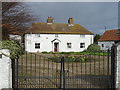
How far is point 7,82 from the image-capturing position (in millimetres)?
4301

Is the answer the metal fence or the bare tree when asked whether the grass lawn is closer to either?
the metal fence

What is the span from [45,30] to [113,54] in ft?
63.5

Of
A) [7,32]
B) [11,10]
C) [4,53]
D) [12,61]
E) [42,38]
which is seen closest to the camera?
[4,53]

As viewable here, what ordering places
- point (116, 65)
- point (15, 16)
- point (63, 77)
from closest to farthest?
point (116, 65)
point (63, 77)
point (15, 16)

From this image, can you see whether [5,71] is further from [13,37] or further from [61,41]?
[61,41]

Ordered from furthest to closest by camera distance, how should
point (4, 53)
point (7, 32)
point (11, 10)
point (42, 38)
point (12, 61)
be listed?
1. point (42, 38)
2. point (11, 10)
3. point (7, 32)
4. point (12, 61)
5. point (4, 53)

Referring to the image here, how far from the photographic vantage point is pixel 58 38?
76.8 ft

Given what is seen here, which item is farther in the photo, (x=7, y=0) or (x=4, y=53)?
(x=7, y=0)

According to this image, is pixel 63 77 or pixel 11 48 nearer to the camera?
pixel 11 48

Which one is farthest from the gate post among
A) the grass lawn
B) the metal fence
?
the grass lawn

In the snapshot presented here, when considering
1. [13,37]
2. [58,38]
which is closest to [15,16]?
[13,37]

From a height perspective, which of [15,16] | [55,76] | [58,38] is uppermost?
[15,16]

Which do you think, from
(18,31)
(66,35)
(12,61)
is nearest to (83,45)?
(66,35)

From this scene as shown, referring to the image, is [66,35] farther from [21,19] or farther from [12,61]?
[12,61]
